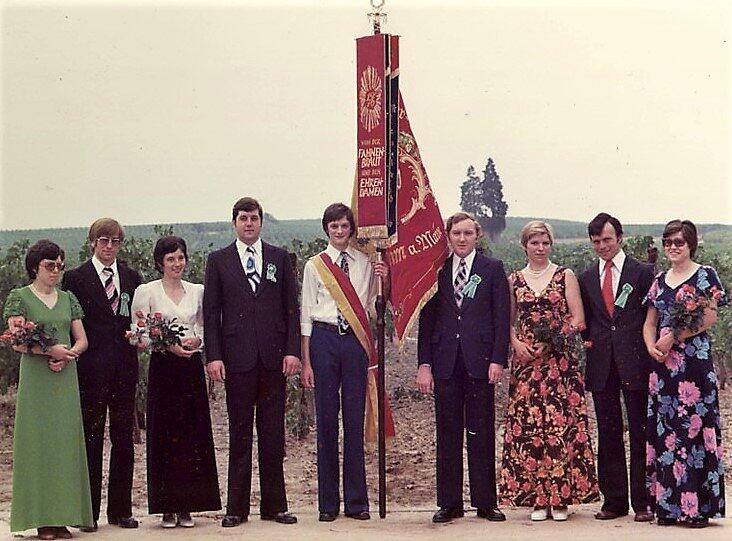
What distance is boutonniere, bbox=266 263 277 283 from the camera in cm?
668

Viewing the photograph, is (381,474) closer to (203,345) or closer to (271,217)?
(203,345)

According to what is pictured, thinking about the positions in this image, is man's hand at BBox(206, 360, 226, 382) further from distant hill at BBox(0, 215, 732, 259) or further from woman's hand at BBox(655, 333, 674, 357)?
distant hill at BBox(0, 215, 732, 259)

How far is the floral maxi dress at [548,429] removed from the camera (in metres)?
6.62

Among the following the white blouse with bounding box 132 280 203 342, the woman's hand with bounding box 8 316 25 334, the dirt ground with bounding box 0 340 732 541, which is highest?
the white blouse with bounding box 132 280 203 342

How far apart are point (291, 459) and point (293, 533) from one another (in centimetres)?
329

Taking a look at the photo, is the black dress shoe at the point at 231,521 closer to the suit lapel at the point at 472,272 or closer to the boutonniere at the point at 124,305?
the boutonniere at the point at 124,305

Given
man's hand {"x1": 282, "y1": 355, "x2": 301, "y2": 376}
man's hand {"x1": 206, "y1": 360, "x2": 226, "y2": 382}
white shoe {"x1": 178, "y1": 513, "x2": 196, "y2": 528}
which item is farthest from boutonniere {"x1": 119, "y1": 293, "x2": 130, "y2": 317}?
white shoe {"x1": 178, "y1": 513, "x2": 196, "y2": 528}

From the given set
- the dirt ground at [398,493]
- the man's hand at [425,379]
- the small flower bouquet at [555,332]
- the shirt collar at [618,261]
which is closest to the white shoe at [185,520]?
the dirt ground at [398,493]

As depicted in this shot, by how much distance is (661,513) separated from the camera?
6430 millimetres

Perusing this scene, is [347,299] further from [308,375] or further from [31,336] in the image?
[31,336]

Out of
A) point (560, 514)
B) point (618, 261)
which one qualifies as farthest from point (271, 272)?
point (560, 514)

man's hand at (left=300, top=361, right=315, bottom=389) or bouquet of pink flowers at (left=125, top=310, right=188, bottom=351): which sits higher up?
bouquet of pink flowers at (left=125, top=310, right=188, bottom=351)

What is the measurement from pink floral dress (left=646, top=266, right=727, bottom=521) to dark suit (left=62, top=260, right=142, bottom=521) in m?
2.73

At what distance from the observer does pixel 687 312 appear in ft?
20.8
